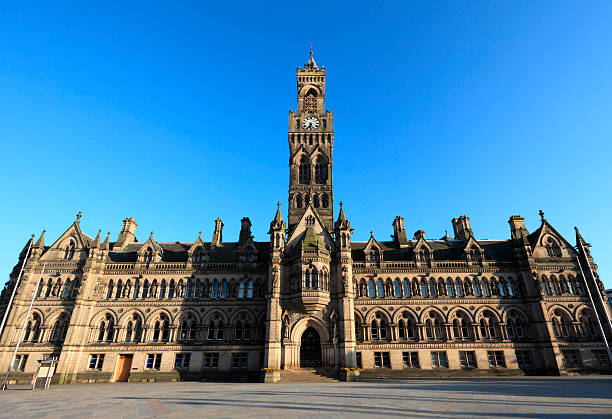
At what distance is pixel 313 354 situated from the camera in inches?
1257

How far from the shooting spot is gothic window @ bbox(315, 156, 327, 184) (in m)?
44.6

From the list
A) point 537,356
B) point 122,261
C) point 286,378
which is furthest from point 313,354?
point 122,261

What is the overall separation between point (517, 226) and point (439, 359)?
64.4 feet

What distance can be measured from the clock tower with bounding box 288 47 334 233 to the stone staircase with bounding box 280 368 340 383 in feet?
54.5

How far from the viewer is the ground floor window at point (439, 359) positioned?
32.2m

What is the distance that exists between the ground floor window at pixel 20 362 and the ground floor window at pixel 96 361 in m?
6.43

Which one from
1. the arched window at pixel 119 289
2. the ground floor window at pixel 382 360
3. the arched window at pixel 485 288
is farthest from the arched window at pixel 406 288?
the arched window at pixel 119 289

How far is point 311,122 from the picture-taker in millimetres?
48031

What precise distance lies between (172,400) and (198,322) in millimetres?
18407

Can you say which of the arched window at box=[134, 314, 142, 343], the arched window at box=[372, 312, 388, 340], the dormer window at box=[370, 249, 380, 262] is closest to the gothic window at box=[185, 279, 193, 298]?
the arched window at box=[134, 314, 142, 343]

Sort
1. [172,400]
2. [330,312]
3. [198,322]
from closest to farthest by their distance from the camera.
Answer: [172,400] < [330,312] < [198,322]

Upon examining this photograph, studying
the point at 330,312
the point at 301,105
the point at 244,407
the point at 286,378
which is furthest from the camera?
the point at 301,105

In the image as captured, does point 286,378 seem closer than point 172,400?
No

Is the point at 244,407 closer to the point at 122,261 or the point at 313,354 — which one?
the point at 313,354
